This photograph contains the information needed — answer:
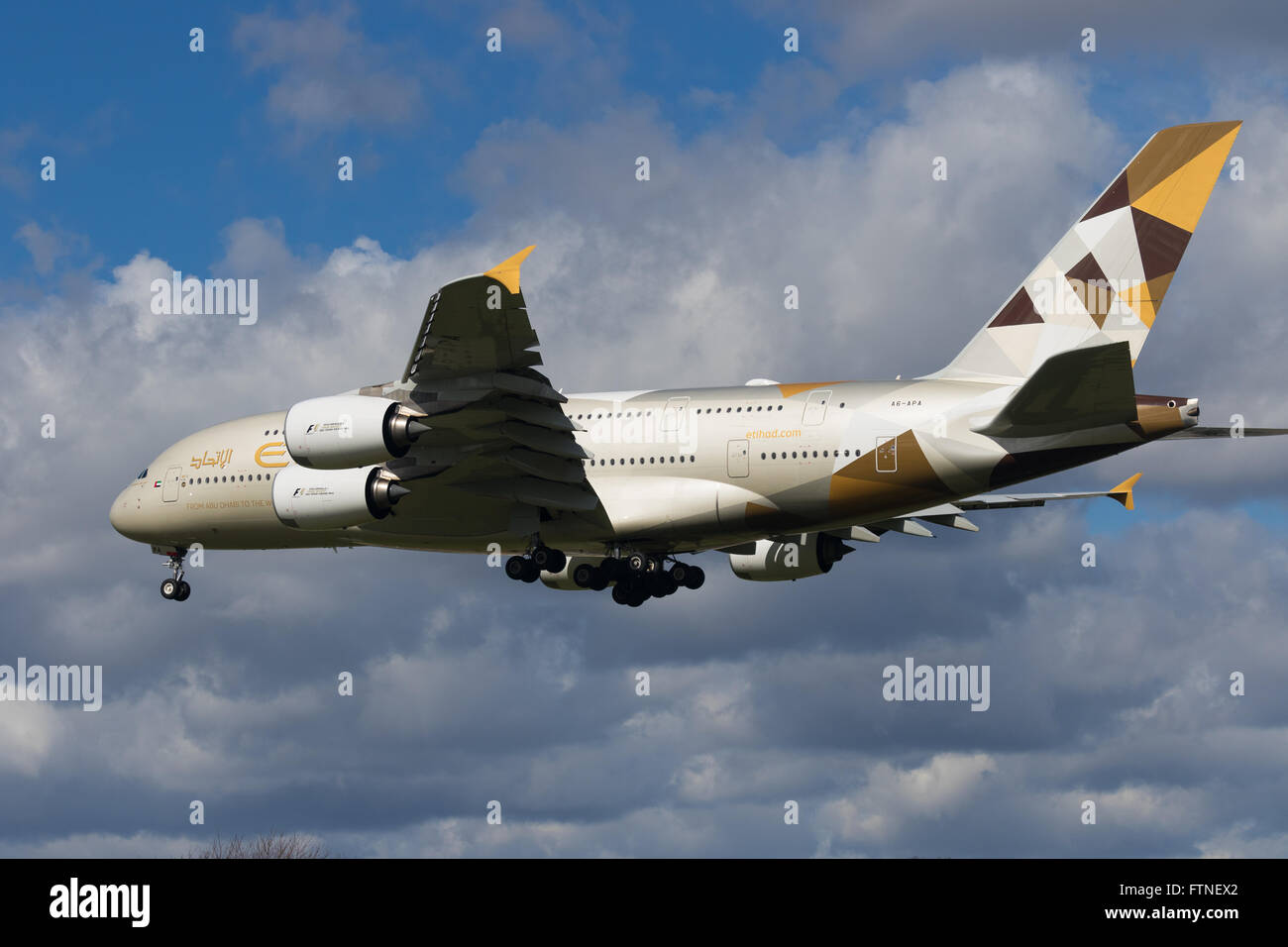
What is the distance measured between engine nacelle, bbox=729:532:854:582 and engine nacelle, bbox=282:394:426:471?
11689 millimetres

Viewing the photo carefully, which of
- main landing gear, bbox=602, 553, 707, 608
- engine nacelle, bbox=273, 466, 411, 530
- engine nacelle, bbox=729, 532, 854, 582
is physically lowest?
main landing gear, bbox=602, 553, 707, 608

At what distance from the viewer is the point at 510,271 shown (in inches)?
1027

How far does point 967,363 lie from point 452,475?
36.3 feet

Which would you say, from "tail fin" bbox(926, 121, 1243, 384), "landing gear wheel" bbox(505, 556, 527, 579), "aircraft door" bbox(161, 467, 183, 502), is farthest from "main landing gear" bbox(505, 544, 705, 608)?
"aircraft door" bbox(161, 467, 183, 502)

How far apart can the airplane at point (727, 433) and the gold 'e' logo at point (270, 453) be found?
12 cm

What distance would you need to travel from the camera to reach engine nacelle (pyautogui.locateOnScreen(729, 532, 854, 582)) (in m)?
38.3

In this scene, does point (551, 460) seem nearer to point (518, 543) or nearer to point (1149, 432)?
point (518, 543)

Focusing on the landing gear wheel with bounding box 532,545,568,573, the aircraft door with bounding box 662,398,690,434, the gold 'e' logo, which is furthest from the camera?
the gold 'e' logo

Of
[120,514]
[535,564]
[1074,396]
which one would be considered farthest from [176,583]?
[1074,396]

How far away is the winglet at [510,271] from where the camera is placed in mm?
25938

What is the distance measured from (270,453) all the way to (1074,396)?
726 inches

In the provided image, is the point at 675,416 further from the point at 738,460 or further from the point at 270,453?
the point at 270,453

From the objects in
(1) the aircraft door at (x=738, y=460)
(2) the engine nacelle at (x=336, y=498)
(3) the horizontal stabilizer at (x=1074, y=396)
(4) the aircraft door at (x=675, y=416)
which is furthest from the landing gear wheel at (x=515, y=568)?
(3) the horizontal stabilizer at (x=1074, y=396)

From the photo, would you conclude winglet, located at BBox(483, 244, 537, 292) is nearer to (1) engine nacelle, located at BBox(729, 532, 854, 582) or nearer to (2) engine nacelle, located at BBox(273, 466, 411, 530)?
(2) engine nacelle, located at BBox(273, 466, 411, 530)
